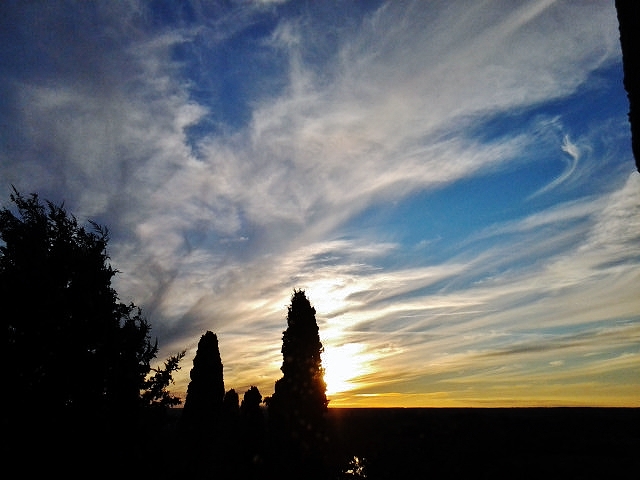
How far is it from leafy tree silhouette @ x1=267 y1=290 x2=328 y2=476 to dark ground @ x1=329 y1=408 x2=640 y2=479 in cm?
355

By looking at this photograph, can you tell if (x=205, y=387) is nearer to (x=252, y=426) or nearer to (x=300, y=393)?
(x=252, y=426)

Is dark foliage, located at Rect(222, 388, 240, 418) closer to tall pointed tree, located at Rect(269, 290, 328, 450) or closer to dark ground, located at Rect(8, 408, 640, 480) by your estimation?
dark ground, located at Rect(8, 408, 640, 480)

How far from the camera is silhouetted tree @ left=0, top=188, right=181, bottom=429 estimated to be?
369 inches

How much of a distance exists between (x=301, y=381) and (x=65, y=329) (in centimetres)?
1937

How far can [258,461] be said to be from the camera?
32500mm

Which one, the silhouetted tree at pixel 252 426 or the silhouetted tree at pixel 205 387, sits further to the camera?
the silhouetted tree at pixel 252 426

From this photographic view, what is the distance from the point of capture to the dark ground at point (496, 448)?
1320 inches

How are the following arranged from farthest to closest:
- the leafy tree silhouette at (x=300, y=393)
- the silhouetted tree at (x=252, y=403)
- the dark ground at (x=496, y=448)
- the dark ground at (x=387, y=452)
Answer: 1. the silhouetted tree at (x=252, y=403)
2. the dark ground at (x=496, y=448)
3. the leafy tree silhouette at (x=300, y=393)
4. the dark ground at (x=387, y=452)

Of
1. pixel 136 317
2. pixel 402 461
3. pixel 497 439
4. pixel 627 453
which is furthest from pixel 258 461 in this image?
pixel 627 453

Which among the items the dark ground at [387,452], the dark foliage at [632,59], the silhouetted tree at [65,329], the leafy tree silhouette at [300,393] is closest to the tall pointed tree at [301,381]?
the leafy tree silhouette at [300,393]

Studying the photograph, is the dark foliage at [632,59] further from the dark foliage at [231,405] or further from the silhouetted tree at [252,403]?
the dark foliage at [231,405]

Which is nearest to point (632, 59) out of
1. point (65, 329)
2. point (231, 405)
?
point (65, 329)

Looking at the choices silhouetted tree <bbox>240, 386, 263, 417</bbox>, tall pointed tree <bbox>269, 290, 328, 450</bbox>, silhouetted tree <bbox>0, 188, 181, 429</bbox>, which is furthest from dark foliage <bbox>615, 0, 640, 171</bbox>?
silhouetted tree <bbox>240, 386, 263, 417</bbox>

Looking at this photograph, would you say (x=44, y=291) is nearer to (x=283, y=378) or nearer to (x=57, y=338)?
(x=57, y=338)
